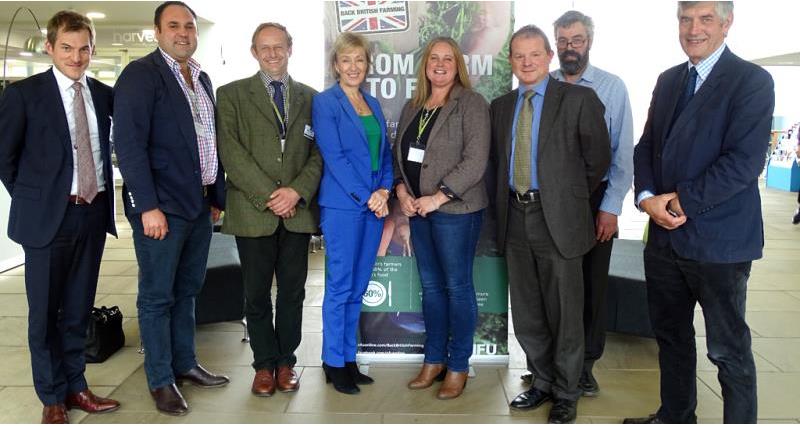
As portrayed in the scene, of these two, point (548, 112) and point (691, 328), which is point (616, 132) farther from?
point (691, 328)

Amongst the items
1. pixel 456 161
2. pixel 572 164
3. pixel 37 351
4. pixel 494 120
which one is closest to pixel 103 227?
pixel 37 351

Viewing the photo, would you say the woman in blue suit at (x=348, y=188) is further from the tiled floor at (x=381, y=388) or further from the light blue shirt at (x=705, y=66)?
the light blue shirt at (x=705, y=66)

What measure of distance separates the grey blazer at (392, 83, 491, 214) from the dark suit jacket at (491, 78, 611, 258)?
0.30m

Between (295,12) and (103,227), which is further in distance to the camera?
(295,12)

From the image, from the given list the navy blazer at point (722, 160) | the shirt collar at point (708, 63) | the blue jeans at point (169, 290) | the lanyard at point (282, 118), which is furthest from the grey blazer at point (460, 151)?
the blue jeans at point (169, 290)

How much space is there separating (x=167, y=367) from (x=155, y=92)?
4.34 ft

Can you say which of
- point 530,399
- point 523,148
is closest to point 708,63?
point 523,148

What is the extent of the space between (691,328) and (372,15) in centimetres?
225

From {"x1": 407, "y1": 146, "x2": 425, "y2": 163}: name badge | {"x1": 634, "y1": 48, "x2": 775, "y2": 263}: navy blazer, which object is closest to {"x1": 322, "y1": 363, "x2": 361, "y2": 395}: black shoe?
{"x1": 407, "y1": 146, "x2": 425, "y2": 163}: name badge

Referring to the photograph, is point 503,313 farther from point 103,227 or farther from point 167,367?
point 103,227

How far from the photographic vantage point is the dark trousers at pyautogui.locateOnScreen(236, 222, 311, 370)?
9.85 ft

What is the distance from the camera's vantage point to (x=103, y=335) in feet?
12.0

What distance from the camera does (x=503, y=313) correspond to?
3553 millimetres

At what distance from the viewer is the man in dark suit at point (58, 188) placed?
261 centimetres
